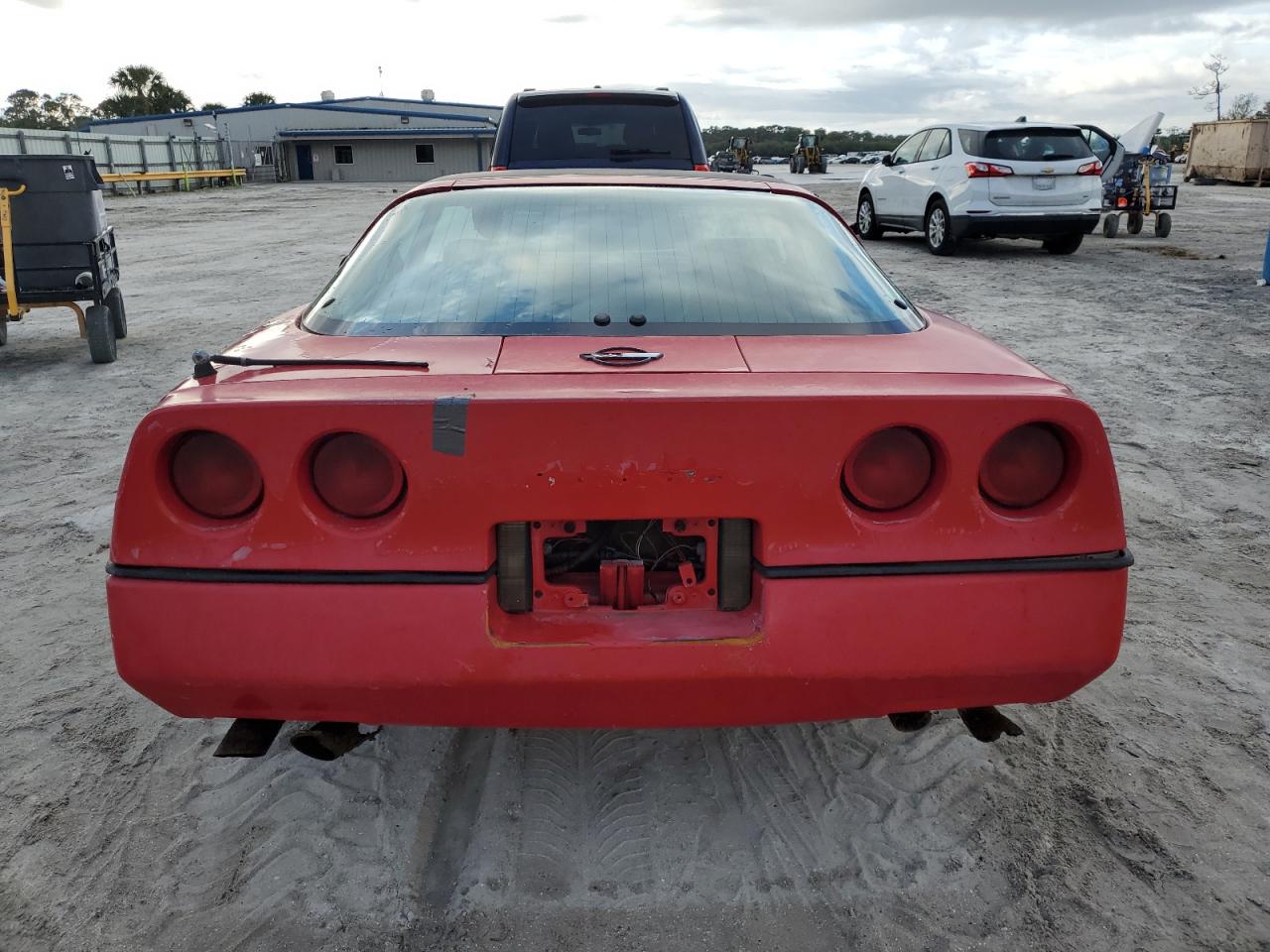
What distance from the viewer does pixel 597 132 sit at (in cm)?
721

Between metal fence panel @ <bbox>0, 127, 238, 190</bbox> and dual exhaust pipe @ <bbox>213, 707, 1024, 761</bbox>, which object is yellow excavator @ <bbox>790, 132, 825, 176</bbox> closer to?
metal fence panel @ <bbox>0, 127, 238, 190</bbox>

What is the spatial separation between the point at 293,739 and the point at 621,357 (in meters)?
1.13

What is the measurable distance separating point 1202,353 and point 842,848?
6852 mm

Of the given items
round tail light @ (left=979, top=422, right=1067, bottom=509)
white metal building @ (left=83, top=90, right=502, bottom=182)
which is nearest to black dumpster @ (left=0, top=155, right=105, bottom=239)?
round tail light @ (left=979, top=422, right=1067, bottom=509)

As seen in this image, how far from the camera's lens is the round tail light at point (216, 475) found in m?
1.89

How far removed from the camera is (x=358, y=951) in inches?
75.5

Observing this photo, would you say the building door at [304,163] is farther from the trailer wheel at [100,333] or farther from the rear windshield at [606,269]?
the rear windshield at [606,269]

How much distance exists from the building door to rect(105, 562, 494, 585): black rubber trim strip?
54100 mm

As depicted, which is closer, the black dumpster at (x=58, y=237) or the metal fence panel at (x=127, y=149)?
the black dumpster at (x=58, y=237)

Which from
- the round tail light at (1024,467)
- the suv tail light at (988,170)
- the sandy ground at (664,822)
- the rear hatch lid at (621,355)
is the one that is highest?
the suv tail light at (988,170)

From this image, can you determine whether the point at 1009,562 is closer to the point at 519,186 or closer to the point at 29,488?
the point at 519,186

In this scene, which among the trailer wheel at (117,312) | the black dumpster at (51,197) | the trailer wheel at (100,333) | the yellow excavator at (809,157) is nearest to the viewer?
the black dumpster at (51,197)

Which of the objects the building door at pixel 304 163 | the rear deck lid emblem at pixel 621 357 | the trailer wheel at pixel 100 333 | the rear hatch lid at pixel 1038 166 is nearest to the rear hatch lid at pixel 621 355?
the rear deck lid emblem at pixel 621 357

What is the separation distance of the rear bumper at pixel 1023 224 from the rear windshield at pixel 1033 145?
2.40 feet
